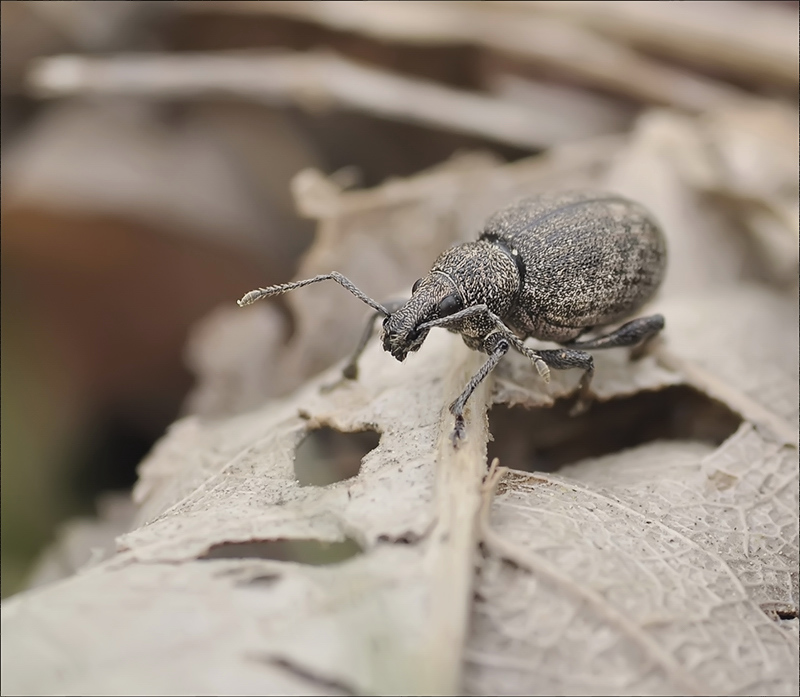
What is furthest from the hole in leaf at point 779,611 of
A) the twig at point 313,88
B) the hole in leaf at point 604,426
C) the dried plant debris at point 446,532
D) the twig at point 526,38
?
the twig at point 526,38

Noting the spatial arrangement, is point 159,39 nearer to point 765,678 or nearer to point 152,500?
point 152,500

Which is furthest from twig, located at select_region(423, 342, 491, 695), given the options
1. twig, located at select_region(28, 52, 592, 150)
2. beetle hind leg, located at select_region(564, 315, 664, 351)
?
twig, located at select_region(28, 52, 592, 150)

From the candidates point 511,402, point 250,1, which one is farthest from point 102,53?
point 511,402

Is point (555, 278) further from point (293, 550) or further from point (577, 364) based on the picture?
point (293, 550)

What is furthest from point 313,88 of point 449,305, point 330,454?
point 330,454

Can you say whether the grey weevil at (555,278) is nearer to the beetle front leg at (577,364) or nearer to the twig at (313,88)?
the beetle front leg at (577,364)

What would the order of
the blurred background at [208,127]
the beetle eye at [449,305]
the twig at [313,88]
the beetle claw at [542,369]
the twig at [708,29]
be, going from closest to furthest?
the beetle claw at [542,369] → the beetle eye at [449,305] → the blurred background at [208,127] → the twig at [708,29] → the twig at [313,88]
